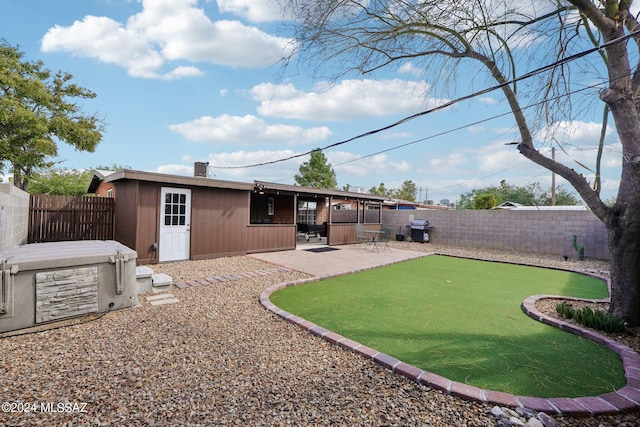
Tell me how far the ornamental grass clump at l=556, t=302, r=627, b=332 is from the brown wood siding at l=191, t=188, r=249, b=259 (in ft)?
24.5

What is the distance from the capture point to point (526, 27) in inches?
161

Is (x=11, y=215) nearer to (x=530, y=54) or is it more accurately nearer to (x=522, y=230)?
→ (x=530, y=54)

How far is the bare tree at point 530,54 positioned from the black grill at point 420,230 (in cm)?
926

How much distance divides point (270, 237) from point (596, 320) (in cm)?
784

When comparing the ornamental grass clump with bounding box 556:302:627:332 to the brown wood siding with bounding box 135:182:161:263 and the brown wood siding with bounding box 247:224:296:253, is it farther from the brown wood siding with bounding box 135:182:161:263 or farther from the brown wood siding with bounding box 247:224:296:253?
the brown wood siding with bounding box 135:182:161:263

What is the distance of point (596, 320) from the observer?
344 centimetres

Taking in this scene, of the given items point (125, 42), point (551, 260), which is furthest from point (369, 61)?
point (551, 260)

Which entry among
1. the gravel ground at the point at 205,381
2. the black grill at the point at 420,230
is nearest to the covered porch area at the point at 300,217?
the black grill at the point at 420,230

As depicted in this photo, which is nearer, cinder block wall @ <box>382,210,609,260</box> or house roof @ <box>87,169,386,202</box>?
house roof @ <box>87,169,386,202</box>

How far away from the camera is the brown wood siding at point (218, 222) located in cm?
776

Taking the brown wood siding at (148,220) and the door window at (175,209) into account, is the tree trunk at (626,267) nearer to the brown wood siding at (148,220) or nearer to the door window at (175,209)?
the door window at (175,209)

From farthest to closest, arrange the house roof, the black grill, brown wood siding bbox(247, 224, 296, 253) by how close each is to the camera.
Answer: the black grill
brown wood siding bbox(247, 224, 296, 253)
the house roof

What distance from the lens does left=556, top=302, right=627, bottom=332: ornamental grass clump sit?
3.31 m

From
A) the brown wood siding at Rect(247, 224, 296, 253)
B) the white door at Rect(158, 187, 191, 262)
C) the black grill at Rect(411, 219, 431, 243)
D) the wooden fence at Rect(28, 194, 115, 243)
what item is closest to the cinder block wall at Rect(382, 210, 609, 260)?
the black grill at Rect(411, 219, 431, 243)
